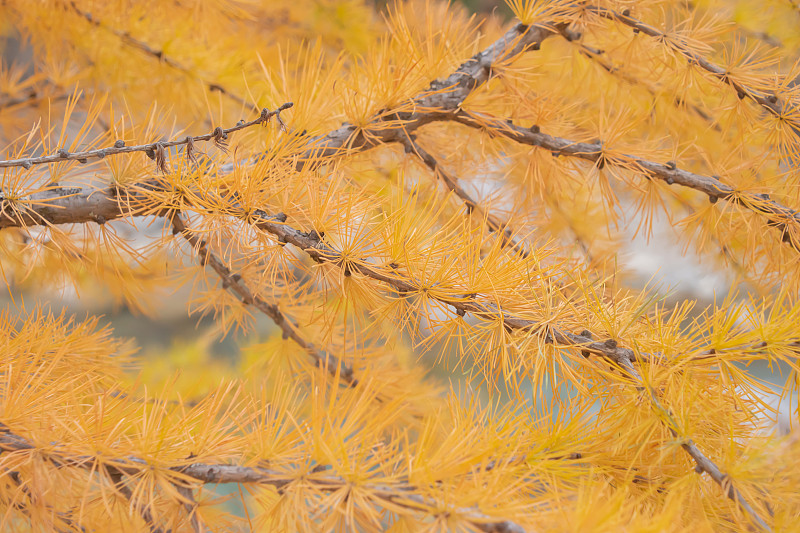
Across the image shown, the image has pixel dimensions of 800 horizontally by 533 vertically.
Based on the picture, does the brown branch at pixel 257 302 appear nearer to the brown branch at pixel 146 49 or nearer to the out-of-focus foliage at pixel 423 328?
the out-of-focus foliage at pixel 423 328

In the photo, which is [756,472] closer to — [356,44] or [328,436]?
[328,436]

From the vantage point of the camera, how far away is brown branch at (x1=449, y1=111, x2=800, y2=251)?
1.07 ft

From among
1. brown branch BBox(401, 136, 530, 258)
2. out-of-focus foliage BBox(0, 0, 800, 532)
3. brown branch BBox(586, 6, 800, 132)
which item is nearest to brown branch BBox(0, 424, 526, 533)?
out-of-focus foliage BBox(0, 0, 800, 532)

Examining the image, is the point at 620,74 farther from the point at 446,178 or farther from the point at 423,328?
the point at 423,328

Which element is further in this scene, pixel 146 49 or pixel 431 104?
pixel 146 49

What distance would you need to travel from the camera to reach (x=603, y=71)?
1.65 ft

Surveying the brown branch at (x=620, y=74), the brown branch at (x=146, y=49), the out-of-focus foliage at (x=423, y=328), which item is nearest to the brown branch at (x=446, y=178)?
the out-of-focus foliage at (x=423, y=328)

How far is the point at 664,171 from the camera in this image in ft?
1.12

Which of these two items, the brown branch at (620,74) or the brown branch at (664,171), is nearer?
the brown branch at (664,171)

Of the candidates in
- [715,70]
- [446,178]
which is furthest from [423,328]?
[715,70]

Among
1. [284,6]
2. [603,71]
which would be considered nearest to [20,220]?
[603,71]

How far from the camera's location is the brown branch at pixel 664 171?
1.07 ft

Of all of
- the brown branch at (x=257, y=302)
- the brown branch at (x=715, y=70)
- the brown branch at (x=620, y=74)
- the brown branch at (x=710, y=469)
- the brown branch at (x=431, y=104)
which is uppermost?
the brown branch at (x=715, y=70)

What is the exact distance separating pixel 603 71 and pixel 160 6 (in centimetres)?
42
